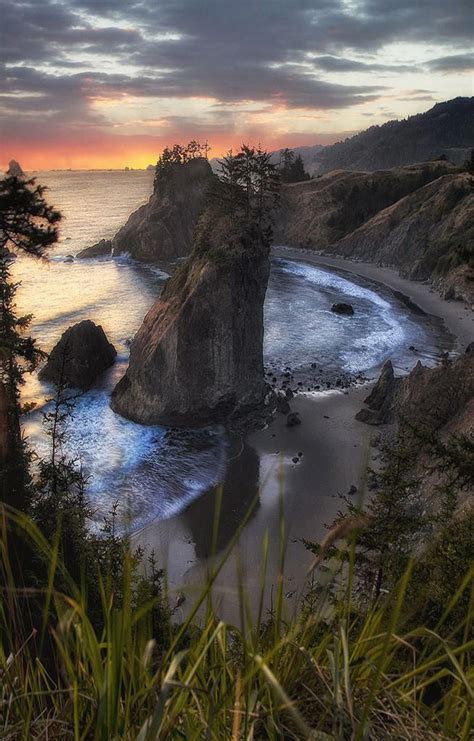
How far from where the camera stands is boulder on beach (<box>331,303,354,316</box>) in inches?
2247

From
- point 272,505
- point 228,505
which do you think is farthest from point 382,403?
point 228,505

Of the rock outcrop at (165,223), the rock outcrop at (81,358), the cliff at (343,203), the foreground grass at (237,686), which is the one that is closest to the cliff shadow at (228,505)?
the rock outcrop at (81,358)

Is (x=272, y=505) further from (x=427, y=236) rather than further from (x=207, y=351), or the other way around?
(x=427, y=236)

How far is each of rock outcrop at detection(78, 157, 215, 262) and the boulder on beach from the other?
41.3 metres

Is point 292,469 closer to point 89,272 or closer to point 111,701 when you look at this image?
point 111,701

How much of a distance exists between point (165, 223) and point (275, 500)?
77390mm

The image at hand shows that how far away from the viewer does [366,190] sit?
101m

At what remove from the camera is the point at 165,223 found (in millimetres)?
91000

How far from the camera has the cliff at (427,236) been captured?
63750mm

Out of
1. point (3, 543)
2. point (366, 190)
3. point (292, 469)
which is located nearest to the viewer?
point (3, 543)

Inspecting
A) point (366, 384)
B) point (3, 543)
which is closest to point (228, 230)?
point (366, 384)

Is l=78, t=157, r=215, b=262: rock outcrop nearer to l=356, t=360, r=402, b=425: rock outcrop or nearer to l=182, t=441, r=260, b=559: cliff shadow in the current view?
l=356, t=360, r=402, b=425: rock outcrop

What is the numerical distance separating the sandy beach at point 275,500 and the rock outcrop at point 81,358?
14273 millimetres

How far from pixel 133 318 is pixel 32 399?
22.4 m
